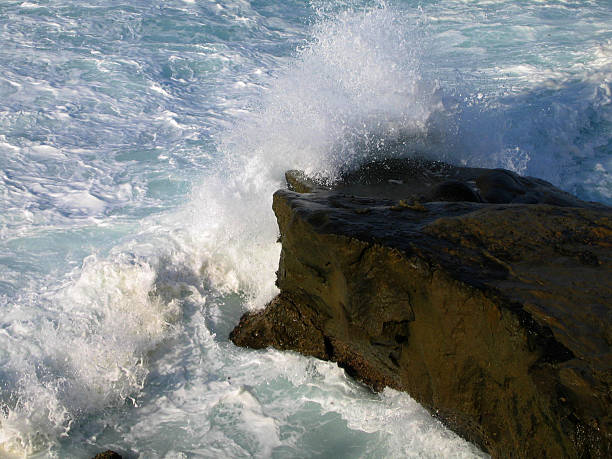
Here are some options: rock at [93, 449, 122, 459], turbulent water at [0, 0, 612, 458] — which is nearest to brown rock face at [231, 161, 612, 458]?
turbulent water at [0, 0, 612, 458]

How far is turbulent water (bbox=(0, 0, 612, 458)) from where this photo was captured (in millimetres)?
3467

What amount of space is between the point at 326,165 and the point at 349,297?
6.71ft

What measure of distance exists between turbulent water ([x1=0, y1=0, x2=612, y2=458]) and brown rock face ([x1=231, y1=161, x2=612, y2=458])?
54 centimetres

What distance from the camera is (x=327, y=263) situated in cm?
316

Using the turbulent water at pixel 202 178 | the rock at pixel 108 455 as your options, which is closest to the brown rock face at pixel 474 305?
the turbulent water at pixel 202 178

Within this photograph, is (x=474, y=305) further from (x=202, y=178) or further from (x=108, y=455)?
(x=202, y=178)

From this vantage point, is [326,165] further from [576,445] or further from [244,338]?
[576,445]

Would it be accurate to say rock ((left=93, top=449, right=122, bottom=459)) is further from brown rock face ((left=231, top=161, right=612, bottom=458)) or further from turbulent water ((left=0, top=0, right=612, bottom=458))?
brown rock face ((left=231, top=161, right=612, bottom=458))

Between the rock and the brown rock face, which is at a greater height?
the brown rock face

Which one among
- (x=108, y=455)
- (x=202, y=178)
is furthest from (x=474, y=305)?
(x=202, y=178)

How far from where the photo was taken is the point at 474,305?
2.40 m

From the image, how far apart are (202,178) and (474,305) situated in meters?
5.06

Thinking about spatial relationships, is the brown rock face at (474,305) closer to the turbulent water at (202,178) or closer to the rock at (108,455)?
the turbulent water at (202,178)

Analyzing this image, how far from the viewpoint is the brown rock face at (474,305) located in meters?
2.10
